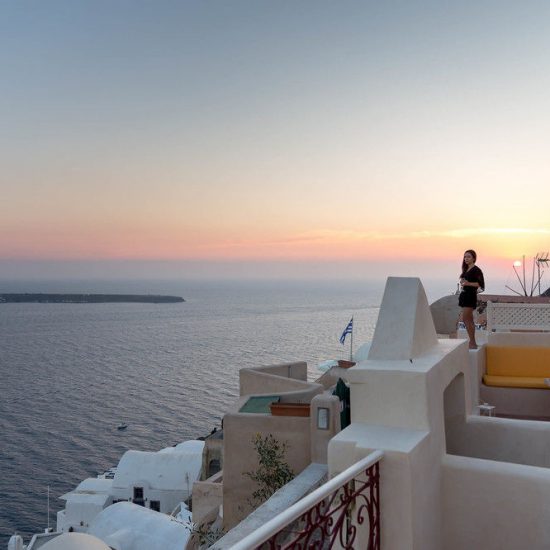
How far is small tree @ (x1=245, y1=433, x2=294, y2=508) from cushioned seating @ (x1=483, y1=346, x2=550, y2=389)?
3.53 meters

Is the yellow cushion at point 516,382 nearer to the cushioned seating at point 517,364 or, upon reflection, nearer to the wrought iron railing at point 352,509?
the cushioned seating at point 517,364

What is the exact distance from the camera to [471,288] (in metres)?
8.66

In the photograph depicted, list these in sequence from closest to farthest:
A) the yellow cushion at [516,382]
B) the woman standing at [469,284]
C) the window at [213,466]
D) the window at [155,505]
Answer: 1. the woman standing at [469,284]
2. the yellow cushion at [516,382]
3. the window at [213,466]
4. the window at [155,505]

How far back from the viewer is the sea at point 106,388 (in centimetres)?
3400

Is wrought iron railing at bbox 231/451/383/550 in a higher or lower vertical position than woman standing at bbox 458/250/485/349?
lower

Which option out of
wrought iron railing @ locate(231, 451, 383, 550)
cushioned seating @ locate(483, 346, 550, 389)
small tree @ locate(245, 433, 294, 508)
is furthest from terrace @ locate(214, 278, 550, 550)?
cushioned seating @ locate(483, 346, 550, 389)

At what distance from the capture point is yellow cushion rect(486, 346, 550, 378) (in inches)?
364

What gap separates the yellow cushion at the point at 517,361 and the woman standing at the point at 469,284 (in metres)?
1.00

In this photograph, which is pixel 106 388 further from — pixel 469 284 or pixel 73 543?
pixel 469 284

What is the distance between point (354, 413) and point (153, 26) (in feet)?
56.8

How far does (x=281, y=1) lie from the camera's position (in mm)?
13688

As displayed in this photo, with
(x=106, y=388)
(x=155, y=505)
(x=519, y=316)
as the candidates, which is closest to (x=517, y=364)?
(x=519, y=316)

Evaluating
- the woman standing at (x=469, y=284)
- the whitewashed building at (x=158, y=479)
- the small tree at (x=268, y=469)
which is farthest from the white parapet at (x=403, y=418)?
the whitewashed building at (x=158, y=479)

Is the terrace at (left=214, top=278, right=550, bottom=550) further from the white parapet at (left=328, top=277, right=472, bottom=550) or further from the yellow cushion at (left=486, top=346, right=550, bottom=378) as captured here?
the yellow cushion at (left=486, top=346, right=550, bottom=378)
